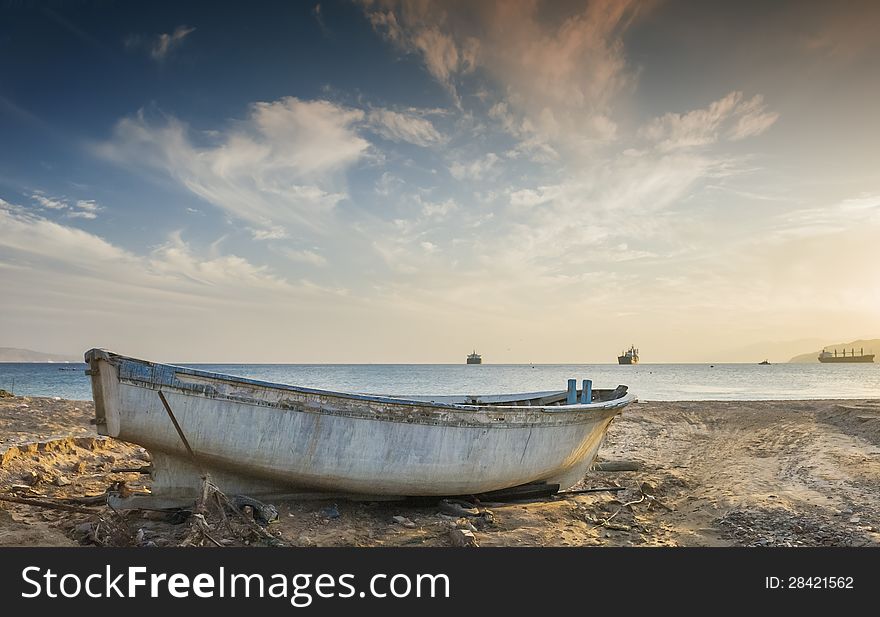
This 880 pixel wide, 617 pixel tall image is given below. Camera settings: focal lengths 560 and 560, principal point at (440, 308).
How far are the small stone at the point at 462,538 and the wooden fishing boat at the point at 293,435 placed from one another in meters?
1.01

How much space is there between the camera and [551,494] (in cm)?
832

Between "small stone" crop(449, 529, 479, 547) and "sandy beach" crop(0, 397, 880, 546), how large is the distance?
0.16 meters

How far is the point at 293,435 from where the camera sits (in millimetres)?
6273

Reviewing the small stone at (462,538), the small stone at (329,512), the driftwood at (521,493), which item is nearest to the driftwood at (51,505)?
the small stone at (329,512)

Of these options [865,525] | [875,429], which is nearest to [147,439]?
[865,525]

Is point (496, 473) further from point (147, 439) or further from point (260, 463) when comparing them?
point (147, 439)

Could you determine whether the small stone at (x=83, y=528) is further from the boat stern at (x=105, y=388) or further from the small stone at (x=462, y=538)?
the small stone at (x=462, y=538)

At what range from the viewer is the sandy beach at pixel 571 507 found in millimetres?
5859

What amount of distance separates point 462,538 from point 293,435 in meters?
2.16

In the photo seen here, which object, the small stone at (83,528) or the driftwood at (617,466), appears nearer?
A: the small stone at (83,528)

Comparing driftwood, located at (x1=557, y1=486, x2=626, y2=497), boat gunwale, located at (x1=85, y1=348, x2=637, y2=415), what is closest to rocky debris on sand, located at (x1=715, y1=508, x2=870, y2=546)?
driftwood, located at (x1=557, y1=486, x2=626, y2=497)

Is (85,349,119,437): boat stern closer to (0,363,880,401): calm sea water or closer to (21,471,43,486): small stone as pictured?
(21,471,43,486): small stone

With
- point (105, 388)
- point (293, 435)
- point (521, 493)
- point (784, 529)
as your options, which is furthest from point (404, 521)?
point (784, 529)
